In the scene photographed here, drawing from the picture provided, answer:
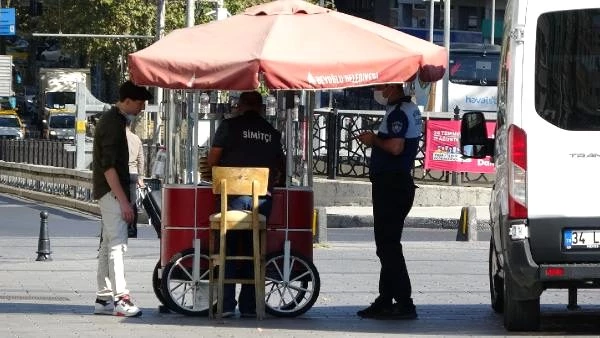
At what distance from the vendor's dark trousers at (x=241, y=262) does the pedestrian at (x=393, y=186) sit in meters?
0.85

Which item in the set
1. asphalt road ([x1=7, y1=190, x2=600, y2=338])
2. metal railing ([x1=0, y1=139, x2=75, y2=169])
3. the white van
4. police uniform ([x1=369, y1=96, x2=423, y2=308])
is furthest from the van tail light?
metal railing ([x1=0, y1=139, x2=75, y2=169])

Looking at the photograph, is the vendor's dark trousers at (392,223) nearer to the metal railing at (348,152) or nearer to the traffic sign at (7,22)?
the metal railing at (348,152)

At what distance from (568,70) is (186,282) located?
3.38 meters

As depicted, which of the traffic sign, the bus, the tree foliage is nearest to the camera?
the bus

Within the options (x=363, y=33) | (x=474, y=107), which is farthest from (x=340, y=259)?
(x=474, y=107)

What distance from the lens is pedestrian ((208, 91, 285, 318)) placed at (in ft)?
38.1

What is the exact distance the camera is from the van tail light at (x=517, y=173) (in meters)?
10.1

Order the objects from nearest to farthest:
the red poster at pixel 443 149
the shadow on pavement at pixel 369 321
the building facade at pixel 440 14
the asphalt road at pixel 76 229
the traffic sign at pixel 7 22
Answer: the shadow on pavement at pixel 369 321
the asphalt road at pixel 76 229
the red poster at pixel 443 149
the traffic sign at pixel 7 22
the building facade at pixel 440 14

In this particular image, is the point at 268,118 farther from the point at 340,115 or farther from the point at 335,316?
the point at 340,115

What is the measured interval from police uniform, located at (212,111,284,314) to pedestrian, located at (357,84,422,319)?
691 mm

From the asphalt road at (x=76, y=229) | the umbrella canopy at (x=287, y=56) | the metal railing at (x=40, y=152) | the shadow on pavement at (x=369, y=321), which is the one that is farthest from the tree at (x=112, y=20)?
the umbrella canopy at (x=287, y=56)

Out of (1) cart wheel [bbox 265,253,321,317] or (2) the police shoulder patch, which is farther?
(1) cart wheel [bbox 265,253,321,317]

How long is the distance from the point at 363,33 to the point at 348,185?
16.6 meters

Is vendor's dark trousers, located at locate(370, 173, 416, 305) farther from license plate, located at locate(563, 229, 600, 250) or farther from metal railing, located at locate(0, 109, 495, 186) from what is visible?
metal railing, located at locate(0, 109, 495, 186)
